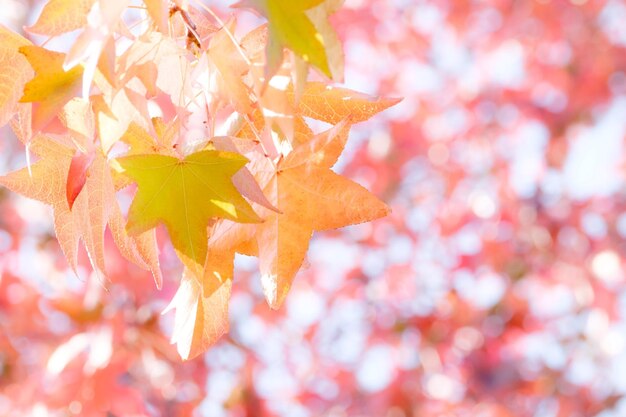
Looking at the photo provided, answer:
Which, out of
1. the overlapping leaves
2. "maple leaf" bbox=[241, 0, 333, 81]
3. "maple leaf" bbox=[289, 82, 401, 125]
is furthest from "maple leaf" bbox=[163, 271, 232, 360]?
"maple leaf" bbox=[241, 0, 333, 81]

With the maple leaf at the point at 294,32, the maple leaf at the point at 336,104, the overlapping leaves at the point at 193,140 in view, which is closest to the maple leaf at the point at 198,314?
the overlapping leaves at the point at 193,140

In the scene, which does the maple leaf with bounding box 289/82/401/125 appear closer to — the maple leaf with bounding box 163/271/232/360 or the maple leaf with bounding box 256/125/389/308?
the maple leaf with bounding box 256/125/389/308

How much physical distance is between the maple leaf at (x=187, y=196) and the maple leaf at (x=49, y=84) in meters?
0.09

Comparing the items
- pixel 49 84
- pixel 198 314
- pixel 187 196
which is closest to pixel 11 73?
pixel 49 84

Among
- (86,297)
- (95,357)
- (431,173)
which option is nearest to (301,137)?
(95,357)

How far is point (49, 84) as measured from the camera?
0.74 m

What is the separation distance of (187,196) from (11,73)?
21 centimetres

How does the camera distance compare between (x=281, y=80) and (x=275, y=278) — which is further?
(x=275, y=278)

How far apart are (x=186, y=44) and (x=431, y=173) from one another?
357cm

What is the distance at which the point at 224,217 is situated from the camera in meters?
0.82

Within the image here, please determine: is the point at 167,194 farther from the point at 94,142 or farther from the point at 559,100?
the point at 559,100

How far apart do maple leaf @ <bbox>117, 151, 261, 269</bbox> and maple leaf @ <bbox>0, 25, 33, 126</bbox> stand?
125 mm

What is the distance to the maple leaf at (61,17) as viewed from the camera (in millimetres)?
725

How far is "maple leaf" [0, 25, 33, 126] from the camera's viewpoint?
0.81m
